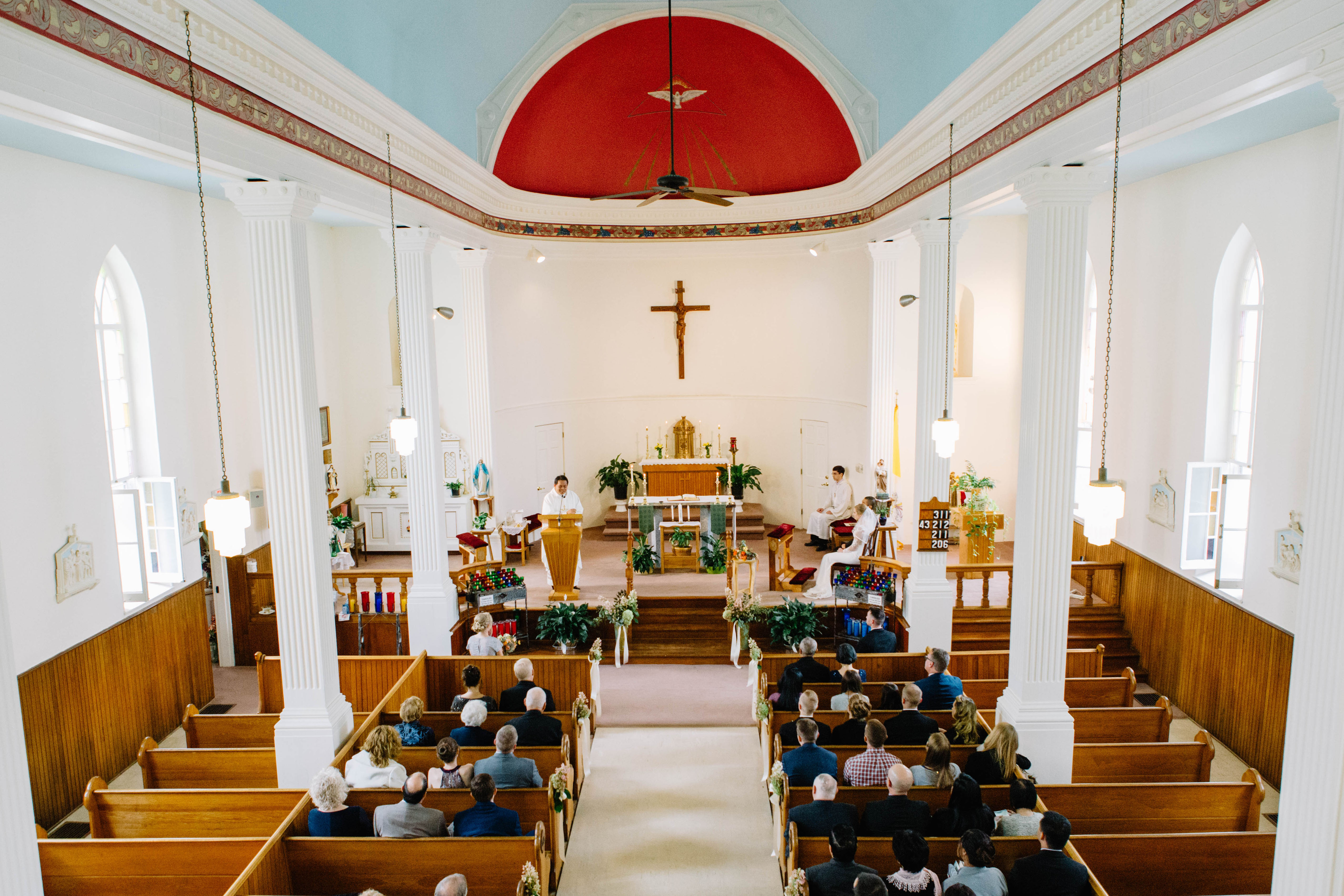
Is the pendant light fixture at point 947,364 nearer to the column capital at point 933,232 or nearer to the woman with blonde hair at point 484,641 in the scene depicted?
the column capital at point 933,232

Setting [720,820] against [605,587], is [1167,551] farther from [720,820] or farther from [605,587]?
[605,587]

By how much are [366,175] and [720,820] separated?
7.31 meters

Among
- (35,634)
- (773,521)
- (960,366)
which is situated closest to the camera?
(35,634)

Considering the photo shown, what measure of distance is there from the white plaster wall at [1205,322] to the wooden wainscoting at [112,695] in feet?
39.0

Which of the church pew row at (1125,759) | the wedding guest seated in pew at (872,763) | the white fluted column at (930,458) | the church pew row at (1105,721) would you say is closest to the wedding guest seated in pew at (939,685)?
the church pew row at (1105,721)

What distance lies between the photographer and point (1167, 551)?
1070 centimetres

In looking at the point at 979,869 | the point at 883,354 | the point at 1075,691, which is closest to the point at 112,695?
the point at 979,869

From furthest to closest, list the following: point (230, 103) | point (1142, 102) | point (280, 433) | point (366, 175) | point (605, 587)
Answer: point (605, 587) < point (366, 175) < point (280, 433) < point (230, 103) < point (1142, 102)

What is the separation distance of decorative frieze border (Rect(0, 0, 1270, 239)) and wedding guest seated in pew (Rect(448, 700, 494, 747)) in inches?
201

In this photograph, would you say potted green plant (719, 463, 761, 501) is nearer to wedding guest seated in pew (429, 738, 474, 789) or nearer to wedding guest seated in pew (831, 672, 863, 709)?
wedding guest seated in pew (831, 672, 863, 709)

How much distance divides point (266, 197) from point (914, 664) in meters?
7.88

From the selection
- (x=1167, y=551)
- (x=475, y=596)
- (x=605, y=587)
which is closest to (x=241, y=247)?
(x=475, y=596)

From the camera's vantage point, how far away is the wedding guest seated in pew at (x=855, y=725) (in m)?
7.17

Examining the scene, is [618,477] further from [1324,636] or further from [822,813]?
[1324,636]
